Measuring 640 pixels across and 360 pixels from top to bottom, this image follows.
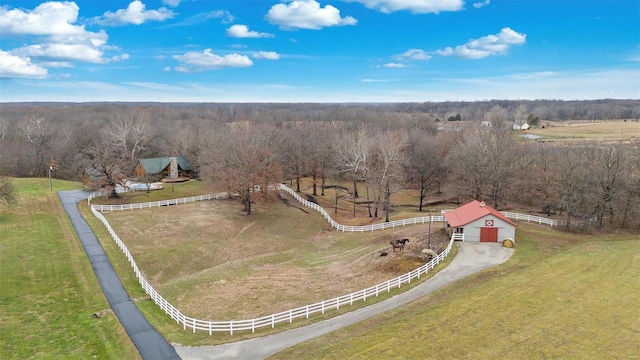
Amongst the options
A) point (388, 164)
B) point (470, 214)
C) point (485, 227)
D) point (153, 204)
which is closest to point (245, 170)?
point (153, 204)

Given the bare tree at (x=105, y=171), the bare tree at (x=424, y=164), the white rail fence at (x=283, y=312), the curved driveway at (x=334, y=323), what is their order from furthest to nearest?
the bare tree at (x=424, y=164) < the bare tree at (x=105, y=171) < the white rail fence at (x=283, y=312) < the curved driveway at (x=334, y=323)

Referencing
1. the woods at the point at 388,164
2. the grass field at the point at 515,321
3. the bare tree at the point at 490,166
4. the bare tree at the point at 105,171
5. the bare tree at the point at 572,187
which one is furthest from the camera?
the bare tree at the point at 490,166

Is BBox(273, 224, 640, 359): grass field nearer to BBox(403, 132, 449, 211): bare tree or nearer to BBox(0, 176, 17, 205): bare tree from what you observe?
BBox(403, 132, 449, 211): bare tree

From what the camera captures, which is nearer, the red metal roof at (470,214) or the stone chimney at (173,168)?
the red metal roof at (470,214)

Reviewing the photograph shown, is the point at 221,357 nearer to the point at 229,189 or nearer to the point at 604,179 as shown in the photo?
the point at 229,189

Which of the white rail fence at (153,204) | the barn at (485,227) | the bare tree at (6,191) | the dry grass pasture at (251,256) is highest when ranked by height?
the bare tree at (6,191)

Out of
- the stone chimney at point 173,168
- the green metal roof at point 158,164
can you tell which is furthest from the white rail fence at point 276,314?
the stone chimney at point 173,168

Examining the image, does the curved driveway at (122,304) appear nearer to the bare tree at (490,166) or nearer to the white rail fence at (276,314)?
the white rail fence at (276,314)

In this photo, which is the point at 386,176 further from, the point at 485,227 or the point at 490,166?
the point at 485,227
